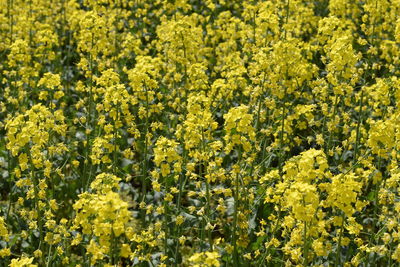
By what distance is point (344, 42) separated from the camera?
7.41 meters

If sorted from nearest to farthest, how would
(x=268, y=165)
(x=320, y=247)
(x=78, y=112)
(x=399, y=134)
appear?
(x=320, y=247) < (x=399, y=134) < (x=268, y=165) < (x=78, y=112)

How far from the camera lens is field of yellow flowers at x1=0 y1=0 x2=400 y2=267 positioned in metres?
5.91

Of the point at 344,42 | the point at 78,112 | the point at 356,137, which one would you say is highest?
the point at 344,42

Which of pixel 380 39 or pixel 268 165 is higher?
pixel 380 39

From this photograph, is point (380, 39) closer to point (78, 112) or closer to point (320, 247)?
point (78, 112)

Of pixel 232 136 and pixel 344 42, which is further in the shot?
pixel 344 42

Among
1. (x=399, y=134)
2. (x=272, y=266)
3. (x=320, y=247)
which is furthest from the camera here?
(x=272, y=266)

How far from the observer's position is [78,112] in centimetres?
1044

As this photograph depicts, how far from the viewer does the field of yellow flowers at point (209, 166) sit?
5.91 meters

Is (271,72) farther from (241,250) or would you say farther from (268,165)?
(241,250)

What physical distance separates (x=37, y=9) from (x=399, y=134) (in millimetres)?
8272

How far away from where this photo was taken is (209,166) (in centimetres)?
630

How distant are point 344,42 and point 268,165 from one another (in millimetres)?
1896

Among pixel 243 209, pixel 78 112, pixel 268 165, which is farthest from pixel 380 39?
pixel 243 209
